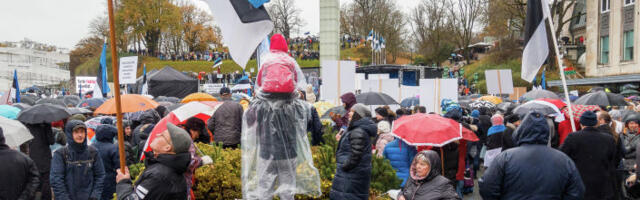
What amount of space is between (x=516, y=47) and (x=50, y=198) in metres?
46.2

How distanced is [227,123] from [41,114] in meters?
2.93

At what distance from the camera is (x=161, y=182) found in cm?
371

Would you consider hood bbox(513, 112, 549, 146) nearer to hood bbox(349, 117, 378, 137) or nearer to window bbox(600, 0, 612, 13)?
hood bbox(349, 117, 378, 137)

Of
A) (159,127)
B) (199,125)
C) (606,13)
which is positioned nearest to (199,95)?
(199,125)

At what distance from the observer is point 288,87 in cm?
523

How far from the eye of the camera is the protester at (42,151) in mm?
7301

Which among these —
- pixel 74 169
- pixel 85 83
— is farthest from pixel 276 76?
pixel 85 83

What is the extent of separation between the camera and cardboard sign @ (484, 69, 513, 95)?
17297mm

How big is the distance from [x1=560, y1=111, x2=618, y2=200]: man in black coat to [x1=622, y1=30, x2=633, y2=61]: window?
29157 millimetres

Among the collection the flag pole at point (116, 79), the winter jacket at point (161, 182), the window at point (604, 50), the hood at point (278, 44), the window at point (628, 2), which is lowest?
the winter jacket at point (161, 182)

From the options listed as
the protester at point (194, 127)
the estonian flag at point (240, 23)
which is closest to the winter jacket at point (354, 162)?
the estonian flag at point (240, 23)

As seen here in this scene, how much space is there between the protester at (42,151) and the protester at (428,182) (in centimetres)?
526

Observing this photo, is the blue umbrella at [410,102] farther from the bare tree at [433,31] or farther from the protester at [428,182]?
the bare tree at [433,31]

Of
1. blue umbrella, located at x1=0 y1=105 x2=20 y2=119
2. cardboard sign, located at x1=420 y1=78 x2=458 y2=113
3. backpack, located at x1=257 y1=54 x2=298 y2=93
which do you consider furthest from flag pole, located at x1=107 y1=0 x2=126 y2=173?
cardboard sign, located at x1=420 y1=78 x2=458 y2=113
